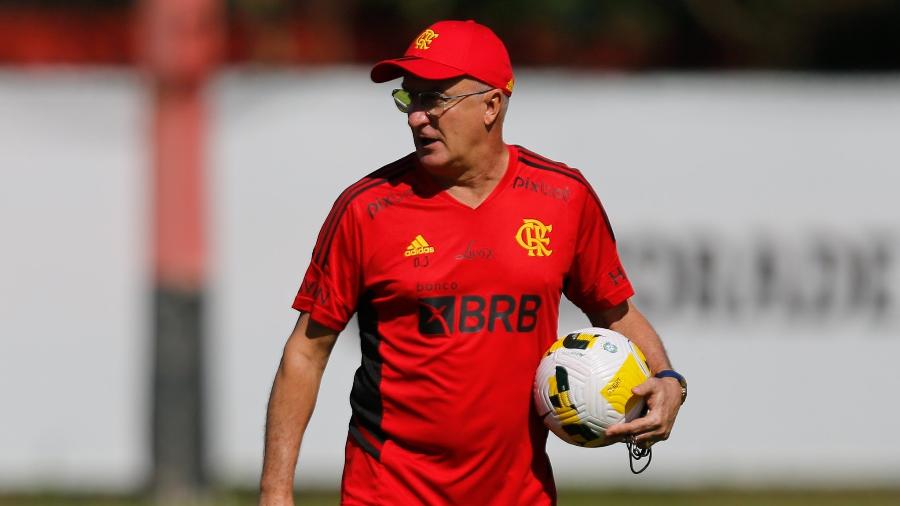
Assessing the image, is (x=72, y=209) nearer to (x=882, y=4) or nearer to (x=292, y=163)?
(x=292, y=163)

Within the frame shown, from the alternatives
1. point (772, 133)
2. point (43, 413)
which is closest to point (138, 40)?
point (43, 413)

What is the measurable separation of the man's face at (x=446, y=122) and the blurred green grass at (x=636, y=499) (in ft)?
22.4

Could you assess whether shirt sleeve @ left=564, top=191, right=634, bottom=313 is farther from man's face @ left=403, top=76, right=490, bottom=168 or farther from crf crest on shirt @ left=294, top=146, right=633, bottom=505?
man's face @ left=403, top=76, right=490, bottom=168

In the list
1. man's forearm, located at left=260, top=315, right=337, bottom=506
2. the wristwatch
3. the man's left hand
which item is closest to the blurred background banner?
man's forearm, located at left=260, top=315, right=337, bottom=506

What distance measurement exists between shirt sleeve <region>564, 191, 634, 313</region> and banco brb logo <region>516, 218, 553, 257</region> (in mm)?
168

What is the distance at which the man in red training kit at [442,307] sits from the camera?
5574mm

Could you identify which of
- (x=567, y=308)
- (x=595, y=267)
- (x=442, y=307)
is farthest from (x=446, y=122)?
(x=567, y=308)

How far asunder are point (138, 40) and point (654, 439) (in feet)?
40.9

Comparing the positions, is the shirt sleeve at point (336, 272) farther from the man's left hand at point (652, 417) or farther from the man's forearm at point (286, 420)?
the man's left hand at point (652, 417)

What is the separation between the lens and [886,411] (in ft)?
43.1

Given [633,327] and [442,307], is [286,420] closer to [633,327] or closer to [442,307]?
[442,307]

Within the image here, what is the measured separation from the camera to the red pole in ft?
41.1

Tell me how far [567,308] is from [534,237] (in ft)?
22.4

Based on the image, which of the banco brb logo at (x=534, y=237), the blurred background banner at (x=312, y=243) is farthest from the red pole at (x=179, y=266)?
the banco brb logo at (x=534, y=237)
